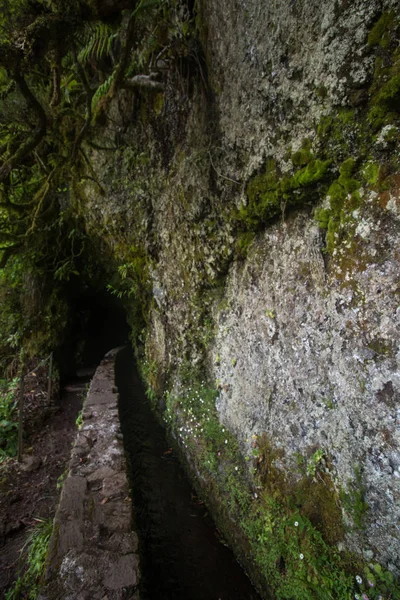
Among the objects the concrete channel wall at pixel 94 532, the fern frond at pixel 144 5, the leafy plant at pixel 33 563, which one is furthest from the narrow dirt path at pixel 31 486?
the fern frond at pixel 144 5

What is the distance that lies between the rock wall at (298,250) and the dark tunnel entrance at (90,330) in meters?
5.84

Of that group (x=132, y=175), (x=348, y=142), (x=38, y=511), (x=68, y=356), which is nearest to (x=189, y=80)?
(x=132, y=175)

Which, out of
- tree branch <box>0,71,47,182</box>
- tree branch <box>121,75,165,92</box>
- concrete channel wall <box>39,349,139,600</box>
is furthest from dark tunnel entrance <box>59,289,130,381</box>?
tree branch <box>121,75,165,92</box>

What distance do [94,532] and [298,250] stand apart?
327cm

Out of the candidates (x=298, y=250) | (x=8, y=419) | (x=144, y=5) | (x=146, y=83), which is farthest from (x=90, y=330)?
(x=298, y=250)

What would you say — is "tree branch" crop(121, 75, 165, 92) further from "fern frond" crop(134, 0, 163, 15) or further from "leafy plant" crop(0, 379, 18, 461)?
"leafy plant" crop(0, 379, 18, 461)

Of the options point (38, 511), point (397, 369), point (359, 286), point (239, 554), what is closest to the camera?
point (397, 369)

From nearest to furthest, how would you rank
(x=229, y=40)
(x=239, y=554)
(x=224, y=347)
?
(x=239, y=554)
(x=229, y=40)
(x=224, y=347)

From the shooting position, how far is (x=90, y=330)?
14.7 meters

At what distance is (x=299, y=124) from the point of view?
2684 mm

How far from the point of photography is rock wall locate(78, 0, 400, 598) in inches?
81.7

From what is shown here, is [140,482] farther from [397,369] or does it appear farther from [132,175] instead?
[132,175]

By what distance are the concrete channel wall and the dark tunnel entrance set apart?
525 centimetres

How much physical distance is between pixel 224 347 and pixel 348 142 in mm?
2792
